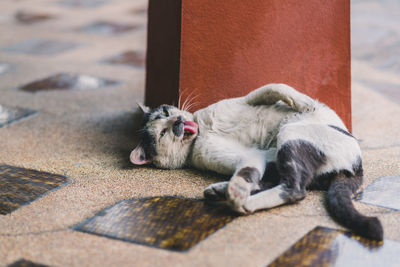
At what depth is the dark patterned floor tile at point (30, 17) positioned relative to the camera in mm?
6938

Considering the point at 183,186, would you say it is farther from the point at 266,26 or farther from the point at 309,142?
the point at 266,26

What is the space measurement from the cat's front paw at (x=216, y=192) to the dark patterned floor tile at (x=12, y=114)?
1.86m

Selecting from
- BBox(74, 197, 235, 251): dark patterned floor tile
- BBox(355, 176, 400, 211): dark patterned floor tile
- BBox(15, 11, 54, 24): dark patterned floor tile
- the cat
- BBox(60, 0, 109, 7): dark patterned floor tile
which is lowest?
BBox(74, 197, 235, 251): dark patterned floor tile

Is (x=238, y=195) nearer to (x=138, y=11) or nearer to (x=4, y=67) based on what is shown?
(x=4, y=67)

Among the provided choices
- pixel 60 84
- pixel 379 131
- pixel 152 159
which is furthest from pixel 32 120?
pixel 379 131

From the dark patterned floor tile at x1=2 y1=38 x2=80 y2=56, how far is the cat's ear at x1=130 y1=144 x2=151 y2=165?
3.16m

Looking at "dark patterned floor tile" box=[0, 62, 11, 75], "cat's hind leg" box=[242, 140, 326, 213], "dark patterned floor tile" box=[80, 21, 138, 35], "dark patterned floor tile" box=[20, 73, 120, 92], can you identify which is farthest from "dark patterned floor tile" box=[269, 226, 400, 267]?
"dark patterned floor tile" box=[80, 21, 138, 35]

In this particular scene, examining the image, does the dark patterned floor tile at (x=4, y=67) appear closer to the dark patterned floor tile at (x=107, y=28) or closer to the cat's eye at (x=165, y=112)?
the dark patterned floor tile at (x=107, y=28)

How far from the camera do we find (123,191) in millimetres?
2412

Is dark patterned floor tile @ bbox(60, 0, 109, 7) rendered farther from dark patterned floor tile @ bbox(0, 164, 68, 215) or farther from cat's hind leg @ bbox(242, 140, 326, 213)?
cat's hind leg @ bbox(242, 140, 326, 213)

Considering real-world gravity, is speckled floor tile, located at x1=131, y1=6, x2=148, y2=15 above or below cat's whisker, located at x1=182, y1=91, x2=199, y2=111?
above

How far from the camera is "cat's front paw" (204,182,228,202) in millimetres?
2193

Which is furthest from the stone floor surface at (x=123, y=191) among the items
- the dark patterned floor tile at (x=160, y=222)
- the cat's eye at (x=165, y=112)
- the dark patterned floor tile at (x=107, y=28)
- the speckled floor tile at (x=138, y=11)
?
the speckled floor tile at (x=138, y=11)

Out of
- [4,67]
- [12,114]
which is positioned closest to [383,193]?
[12,114]
